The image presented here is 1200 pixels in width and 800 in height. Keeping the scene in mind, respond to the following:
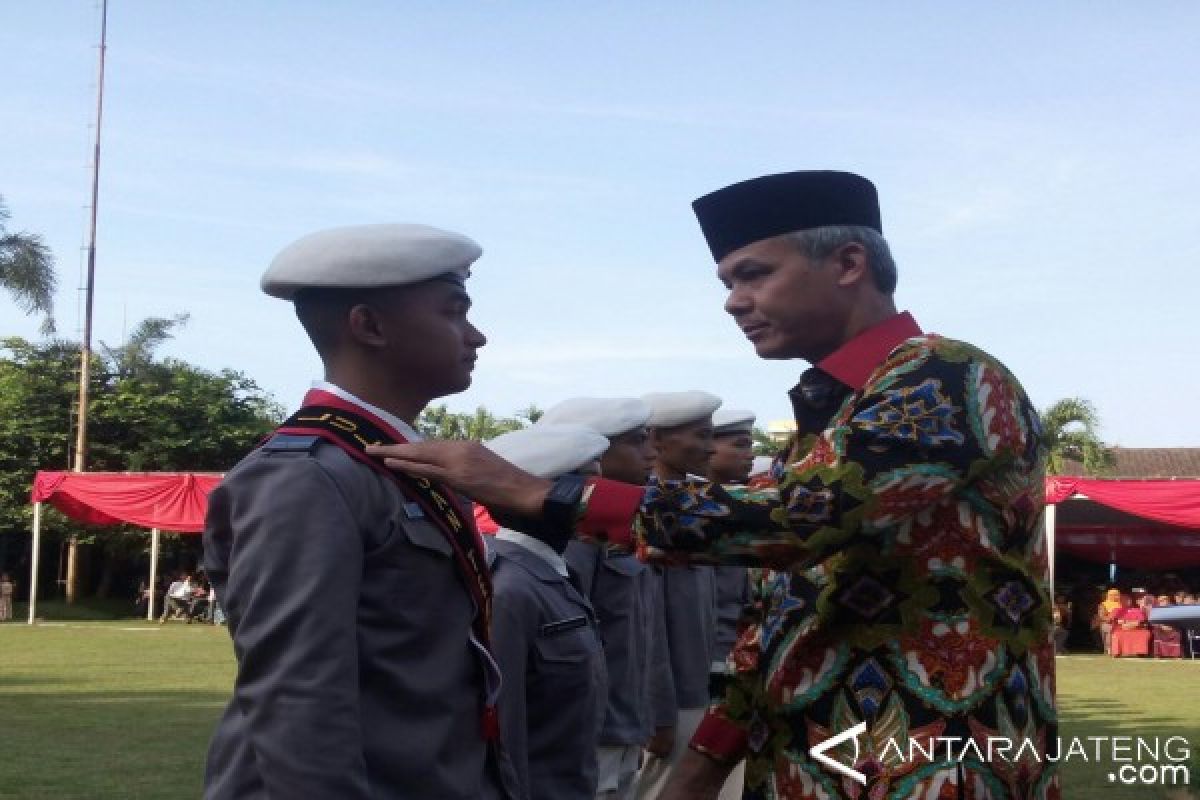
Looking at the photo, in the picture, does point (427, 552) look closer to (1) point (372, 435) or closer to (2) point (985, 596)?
(1) point (372, 435)

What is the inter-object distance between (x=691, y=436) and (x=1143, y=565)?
91.3 feet

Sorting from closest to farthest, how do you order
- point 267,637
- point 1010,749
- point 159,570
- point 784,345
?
point 267,637
point 1010,749
point 784,345
point 159,570

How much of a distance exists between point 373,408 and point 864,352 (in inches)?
32.7

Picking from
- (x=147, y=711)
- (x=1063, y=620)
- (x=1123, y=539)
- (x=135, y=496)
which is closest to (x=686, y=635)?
(x=147, y=711)

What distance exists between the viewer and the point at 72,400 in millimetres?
42062

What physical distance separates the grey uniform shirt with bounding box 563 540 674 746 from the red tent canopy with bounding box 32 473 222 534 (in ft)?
74.5

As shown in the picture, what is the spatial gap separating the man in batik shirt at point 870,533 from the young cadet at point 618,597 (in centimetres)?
289

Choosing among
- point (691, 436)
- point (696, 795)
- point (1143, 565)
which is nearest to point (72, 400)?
point (1143, 565)

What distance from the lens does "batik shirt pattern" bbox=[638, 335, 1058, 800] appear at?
250 cm

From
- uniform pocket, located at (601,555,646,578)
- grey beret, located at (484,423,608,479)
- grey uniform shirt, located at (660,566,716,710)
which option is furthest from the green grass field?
grey beret, located at (484,423,608,479)

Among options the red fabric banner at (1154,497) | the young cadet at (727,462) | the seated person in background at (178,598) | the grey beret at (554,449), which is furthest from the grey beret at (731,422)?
the seated person in background at (178,598)

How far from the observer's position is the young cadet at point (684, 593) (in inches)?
284

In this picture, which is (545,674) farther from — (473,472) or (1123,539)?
(1123,539)

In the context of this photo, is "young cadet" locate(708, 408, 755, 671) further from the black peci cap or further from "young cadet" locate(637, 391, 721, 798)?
the black peci cap
